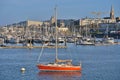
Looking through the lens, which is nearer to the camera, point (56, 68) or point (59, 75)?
point (59, 75)

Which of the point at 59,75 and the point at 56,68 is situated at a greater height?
the point at 56,68

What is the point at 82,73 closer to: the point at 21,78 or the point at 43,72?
the point at 43,72

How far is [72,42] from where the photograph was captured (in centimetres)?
14612

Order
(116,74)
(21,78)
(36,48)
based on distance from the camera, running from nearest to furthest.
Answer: (21,78) → (116,74) → (36,48)

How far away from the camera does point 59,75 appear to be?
157 feet

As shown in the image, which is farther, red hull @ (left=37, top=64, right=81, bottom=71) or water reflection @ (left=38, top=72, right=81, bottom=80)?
red hull @ (left=37, top=64, right=81, bottom=71)

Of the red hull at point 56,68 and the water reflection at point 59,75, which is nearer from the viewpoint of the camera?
the water reflection at point 59,75

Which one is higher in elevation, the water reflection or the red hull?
the red hull

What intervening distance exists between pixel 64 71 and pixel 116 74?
5.09m

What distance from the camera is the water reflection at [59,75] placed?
46.1 meters

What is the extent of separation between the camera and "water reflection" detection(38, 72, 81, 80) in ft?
151

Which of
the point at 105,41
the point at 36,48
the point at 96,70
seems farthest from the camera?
the point at 105,41

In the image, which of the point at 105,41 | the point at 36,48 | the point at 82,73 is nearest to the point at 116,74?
the point at 82,73

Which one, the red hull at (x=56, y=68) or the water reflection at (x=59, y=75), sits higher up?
the red hull at (x=56, y=68)
